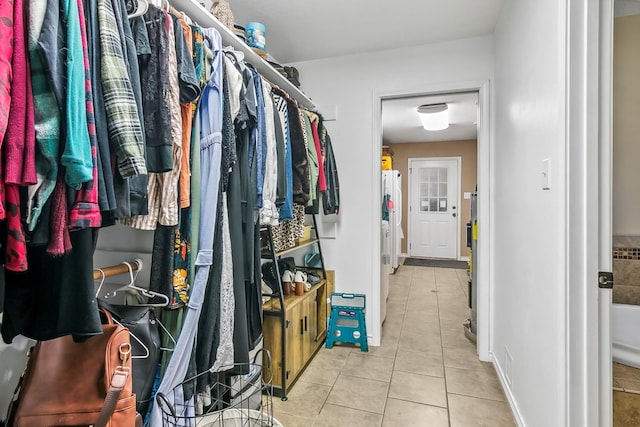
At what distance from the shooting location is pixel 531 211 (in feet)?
5.02

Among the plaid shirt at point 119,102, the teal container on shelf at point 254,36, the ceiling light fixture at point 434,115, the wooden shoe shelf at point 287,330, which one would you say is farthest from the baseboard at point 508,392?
the ceiling light fixture at point 434,115

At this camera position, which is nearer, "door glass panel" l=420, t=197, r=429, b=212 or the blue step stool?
the blue step stool

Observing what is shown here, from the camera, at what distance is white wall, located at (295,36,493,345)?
2.58m

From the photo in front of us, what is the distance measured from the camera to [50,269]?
79cm

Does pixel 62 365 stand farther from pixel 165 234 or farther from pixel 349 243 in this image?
pixel 349 243

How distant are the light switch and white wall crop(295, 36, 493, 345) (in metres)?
1.39

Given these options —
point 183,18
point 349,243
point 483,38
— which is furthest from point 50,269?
point 483,38

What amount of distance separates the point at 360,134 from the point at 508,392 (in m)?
2.00

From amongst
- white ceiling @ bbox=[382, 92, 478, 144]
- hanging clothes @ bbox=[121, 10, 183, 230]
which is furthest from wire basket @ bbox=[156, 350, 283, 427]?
white ceiling @ bbox=[382, 92, 478, 144]

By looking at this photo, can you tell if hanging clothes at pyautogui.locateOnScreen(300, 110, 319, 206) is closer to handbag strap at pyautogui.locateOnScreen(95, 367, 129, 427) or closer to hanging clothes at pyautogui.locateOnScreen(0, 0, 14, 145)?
handbag strap at pyautogui.locateOnScreen(95, 367, 129, 427)

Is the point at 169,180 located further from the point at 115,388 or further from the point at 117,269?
Answer: the point at 115,388

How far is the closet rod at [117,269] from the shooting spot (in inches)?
42.9

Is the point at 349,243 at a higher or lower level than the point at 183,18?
lower

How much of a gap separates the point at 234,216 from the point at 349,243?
1.54 metres
